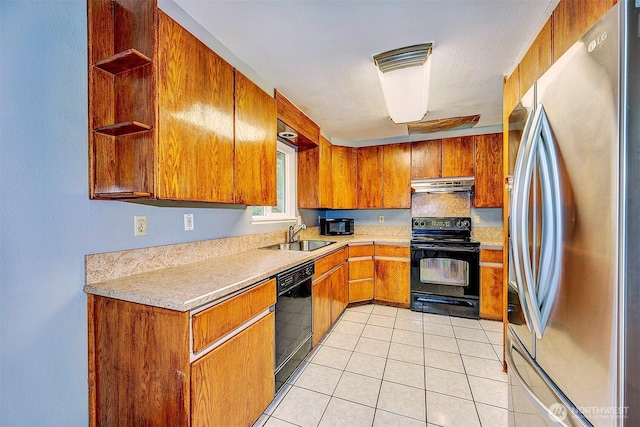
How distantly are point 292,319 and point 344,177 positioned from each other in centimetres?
232

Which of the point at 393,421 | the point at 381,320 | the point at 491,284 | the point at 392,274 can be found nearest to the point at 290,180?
the point at 392,274

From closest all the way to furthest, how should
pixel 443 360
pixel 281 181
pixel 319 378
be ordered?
pixel 319 378
pixel 443 360
pixel 281 181

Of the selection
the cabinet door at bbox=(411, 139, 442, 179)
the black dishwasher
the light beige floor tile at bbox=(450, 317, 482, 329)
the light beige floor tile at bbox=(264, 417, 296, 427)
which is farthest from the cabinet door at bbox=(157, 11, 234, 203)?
the light beige floor tile at bbox=(450, 317, 482, 329)

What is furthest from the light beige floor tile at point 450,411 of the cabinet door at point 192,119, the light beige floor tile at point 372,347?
the cabinet door at point 192,119

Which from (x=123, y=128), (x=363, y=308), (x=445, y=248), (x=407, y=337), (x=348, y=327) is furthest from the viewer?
(x=363, y=308)

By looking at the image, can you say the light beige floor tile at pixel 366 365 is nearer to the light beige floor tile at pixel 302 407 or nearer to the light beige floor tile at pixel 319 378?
the light beige floor tile at pixel 319 378

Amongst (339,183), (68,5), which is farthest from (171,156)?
(339,183)

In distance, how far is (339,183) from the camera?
3.62 m

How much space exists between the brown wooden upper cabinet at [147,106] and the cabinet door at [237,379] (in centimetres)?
79

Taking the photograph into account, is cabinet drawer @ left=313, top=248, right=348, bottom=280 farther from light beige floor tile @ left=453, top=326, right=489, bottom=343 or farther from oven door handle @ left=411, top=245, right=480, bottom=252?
light beige floor tile @ left=453, top=326, right=489, bottom=343

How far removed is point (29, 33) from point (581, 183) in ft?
6.82

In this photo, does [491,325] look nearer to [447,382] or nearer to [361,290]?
[447,382]

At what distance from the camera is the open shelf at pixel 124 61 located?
115 cm

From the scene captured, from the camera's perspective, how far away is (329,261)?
2520mm
